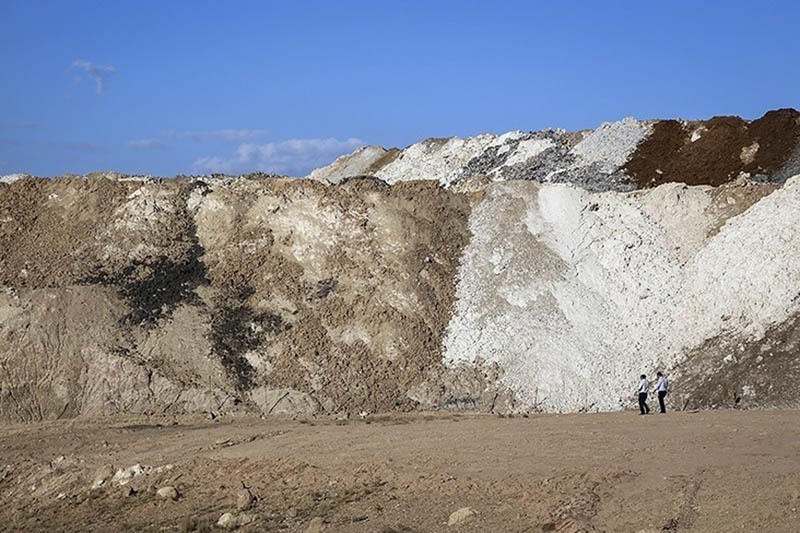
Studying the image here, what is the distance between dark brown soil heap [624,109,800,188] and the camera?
46344 millimetres

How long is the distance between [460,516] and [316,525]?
93.3 inches

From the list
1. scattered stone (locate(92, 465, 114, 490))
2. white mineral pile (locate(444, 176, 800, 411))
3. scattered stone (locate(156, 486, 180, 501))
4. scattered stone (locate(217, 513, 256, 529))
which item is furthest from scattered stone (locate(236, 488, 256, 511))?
white mineral pile (locate(444, 176, 800, 411))

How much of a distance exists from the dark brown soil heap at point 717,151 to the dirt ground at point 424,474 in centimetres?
2589

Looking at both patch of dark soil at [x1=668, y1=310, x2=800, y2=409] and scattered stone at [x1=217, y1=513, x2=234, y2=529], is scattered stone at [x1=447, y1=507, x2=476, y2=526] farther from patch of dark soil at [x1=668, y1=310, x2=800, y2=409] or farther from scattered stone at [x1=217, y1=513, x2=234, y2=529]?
patch of dark soil at [x1=668, y1=310, x2=800, y2=409]

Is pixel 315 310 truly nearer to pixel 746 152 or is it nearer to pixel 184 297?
pixel 184 297

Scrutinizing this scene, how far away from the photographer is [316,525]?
15555mm

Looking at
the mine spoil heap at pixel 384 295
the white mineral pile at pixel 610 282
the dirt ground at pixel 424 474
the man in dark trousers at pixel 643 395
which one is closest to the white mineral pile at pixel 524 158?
the white mineral pile at pixel 610 282

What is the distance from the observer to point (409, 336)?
93.0 ft

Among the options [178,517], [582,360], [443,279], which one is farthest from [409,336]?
[178,517]

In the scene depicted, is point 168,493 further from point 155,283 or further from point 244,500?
point 155,283

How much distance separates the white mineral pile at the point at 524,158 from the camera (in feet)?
164

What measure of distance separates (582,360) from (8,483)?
1524 cm

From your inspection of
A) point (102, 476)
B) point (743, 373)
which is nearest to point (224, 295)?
point (102, 476)

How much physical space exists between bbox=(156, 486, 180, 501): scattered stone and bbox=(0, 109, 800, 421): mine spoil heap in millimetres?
7356
